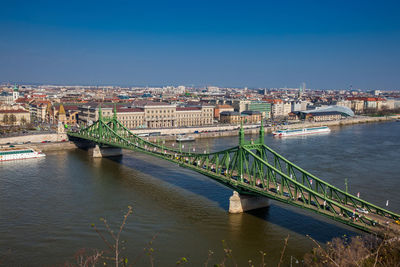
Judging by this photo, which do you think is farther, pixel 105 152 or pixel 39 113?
pixel 39 113

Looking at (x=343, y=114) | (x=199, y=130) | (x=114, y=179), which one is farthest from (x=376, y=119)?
(x=114, y=179)

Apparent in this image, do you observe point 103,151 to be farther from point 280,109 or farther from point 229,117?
point 280,109

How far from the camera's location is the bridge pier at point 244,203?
18.6 metres

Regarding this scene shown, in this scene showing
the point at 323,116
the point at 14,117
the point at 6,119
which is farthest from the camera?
the point at 323,116

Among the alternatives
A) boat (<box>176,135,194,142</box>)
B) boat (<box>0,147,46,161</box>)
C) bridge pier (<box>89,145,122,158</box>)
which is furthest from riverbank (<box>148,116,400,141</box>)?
boat (<box>0,147,46,161</box>)

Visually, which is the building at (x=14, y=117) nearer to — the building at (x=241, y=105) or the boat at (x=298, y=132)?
the boat at (x=298, y=132)

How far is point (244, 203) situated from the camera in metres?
19.0

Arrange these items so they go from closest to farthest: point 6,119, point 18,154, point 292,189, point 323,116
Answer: point 292,189 < point 18,154 < point 6,119 < point 323,116

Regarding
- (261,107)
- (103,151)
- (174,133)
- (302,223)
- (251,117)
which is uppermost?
(261,107)

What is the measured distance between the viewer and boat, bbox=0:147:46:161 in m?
32.1

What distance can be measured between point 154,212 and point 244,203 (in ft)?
14.6

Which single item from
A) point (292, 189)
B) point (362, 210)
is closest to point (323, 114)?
point (292, 189)

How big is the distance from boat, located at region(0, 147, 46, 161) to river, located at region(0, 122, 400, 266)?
124cm

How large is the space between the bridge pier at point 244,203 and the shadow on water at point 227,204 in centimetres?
26
